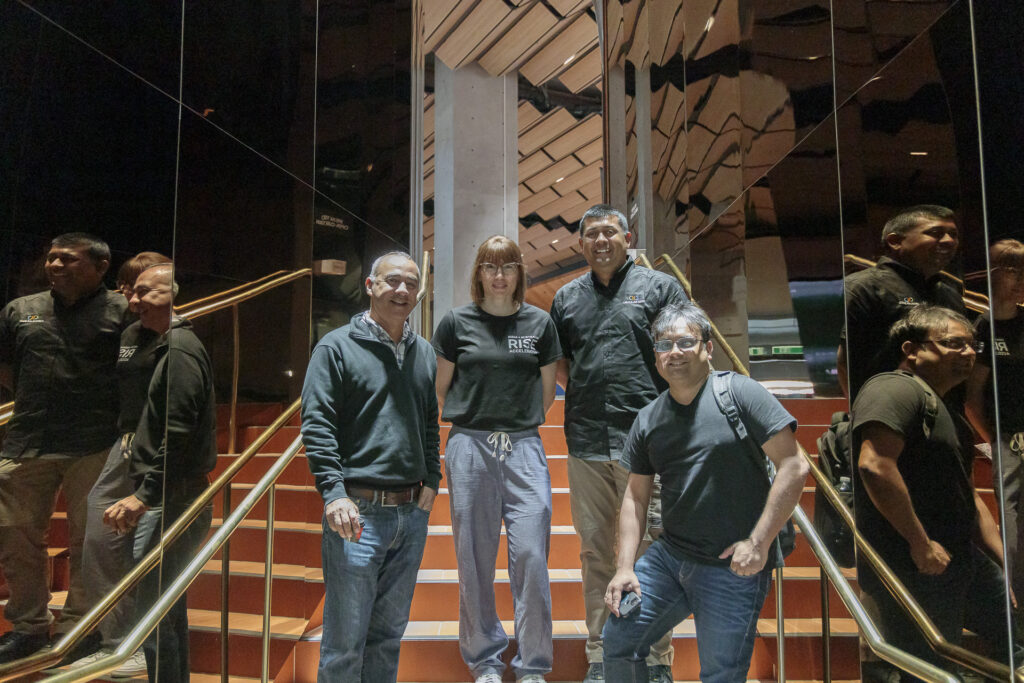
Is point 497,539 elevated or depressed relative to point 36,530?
depressed

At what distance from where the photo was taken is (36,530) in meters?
1.55

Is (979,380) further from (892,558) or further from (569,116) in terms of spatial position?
(569,116)

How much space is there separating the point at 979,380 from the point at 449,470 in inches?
68.8

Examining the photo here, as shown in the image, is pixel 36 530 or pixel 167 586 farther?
pixel 167 586

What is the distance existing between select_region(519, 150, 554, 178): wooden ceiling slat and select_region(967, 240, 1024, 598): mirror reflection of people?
1111 cm

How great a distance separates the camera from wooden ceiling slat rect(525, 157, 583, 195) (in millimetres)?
12539

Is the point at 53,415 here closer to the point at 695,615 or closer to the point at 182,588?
the point at 182,588

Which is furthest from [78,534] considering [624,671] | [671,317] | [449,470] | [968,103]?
[968,103]

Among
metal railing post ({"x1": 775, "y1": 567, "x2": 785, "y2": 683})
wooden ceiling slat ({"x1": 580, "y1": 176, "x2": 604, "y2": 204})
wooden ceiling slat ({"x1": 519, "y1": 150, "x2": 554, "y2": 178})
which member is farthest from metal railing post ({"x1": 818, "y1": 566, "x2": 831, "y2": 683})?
wooden ceiling slat ({"x1": 580, "y1": 176, "x2": 604, "y2": 204})

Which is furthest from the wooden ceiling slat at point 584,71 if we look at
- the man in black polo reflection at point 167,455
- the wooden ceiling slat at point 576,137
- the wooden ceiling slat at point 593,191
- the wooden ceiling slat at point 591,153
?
the man in black polo reflection at point 167,455

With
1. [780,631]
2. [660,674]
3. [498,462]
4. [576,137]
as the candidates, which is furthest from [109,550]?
[576,137]

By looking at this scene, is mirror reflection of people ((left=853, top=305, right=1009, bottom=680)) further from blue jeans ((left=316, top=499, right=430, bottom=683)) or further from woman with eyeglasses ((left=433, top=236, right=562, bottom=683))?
blue jeans ((left=316, top=499, right=430, bottom=683))

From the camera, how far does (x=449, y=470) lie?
2686 mm

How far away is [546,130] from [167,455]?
10000 mm
